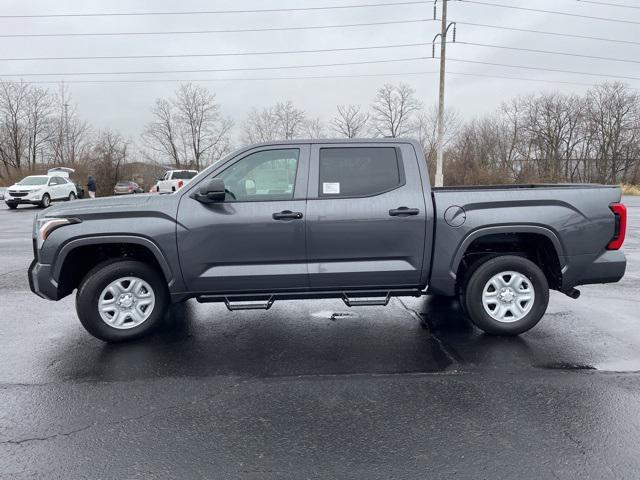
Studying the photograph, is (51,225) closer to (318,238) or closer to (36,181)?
(318,238)

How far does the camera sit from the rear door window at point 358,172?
422 centimetres

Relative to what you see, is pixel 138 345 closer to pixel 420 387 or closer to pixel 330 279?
pixel 330 279

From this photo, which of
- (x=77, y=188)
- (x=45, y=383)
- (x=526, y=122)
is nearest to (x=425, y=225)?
(x=45, y=383)

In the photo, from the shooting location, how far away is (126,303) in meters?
4.20

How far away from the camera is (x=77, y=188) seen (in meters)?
27.2

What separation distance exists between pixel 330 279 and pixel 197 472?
2159 mm

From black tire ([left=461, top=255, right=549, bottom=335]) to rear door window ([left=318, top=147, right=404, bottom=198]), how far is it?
126 centimetres

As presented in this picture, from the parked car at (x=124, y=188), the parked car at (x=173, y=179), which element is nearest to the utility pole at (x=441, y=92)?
the parked car at (x=173, y=179)

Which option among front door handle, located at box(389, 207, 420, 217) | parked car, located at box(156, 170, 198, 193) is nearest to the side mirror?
front door handle, located at box(389, 207, 420, 217)

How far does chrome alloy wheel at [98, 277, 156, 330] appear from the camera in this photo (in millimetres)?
4164

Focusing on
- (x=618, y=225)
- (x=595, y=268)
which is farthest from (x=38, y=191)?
(x=618, y=225)

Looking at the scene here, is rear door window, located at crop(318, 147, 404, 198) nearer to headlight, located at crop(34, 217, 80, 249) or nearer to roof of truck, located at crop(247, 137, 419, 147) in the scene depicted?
roof of truck, located at crop(247, 137, 419, 147)

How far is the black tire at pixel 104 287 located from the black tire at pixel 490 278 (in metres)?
3.12

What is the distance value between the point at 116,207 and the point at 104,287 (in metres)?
0.79
